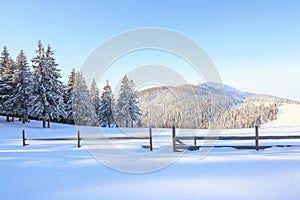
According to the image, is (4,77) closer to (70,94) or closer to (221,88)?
(70,94)

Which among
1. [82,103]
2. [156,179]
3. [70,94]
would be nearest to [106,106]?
[82,103]

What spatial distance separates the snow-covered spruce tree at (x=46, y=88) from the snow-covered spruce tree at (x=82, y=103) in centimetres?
381

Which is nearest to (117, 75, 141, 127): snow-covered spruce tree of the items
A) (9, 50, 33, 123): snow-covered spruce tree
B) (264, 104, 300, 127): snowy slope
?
(9, 50, 33, 123): snow-covered spruce tree

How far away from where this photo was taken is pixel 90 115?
4341 centimetres

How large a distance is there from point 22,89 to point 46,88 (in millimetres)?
4132

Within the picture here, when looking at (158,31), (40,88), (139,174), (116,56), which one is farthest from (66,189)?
(40,88)

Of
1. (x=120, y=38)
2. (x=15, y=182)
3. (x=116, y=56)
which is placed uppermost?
(x=120, y=38)

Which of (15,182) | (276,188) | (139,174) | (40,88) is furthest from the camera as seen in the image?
(40,88)

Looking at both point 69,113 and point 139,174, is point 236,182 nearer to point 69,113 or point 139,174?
point 139,174

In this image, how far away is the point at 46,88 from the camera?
3550 centimetres

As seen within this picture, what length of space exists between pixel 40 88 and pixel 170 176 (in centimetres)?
3339

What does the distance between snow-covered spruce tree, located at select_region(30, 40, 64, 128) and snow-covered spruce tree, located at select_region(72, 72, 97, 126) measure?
381 cm

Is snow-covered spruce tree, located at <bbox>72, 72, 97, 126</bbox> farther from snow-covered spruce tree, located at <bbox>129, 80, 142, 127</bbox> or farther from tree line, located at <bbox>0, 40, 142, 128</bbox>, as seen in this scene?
snow-covered spruce tree, located at <bbox>129, 80, 142, 127</bbox>

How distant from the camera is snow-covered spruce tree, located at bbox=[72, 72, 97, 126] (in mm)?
41081
